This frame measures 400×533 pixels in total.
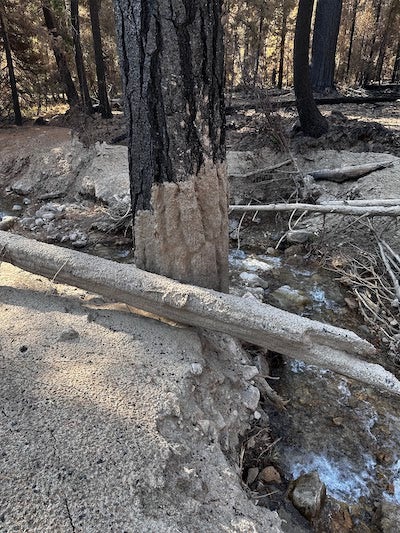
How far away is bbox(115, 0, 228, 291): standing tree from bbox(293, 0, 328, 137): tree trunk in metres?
5.60

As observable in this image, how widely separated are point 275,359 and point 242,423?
97cm

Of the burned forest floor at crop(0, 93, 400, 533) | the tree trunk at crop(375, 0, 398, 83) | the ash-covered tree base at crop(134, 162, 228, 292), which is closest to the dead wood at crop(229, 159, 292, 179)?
the burned forest floor at crop(0, 93, 400, 533)

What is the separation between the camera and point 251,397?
2.87 meters

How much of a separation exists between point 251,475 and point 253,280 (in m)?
2.63

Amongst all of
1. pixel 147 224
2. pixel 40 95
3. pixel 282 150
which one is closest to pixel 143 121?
pixel 147 224

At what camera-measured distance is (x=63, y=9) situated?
9711 mm

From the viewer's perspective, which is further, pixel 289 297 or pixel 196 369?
pixel 289 297

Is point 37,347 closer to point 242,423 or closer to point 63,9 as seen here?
point 242,423

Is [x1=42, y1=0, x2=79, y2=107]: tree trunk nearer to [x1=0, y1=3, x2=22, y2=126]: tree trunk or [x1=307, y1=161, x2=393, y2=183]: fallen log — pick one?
[x1=0, y1=3, x2=22, y2=126]: tree trunk

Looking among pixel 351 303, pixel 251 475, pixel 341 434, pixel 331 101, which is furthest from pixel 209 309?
pixel 331 101

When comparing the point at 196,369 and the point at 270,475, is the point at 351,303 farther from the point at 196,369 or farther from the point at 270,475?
the point at 196,369

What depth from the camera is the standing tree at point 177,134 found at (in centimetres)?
243

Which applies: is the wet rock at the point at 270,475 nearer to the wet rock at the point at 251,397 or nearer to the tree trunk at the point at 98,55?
the wet rock at the point at 251,397

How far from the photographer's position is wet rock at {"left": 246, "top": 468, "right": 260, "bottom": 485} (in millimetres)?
2506
